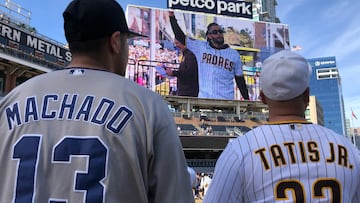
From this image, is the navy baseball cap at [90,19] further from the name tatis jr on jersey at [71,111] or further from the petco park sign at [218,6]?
the petco park sign at [218,6]

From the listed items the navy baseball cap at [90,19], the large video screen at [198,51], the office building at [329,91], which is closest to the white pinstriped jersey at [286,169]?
the navy baseball cap at [90,19]

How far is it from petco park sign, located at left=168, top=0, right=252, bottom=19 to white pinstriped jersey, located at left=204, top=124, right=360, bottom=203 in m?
43.5

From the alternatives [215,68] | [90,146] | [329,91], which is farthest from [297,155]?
[329,91]

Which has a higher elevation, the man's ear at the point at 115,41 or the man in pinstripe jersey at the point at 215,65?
the man in pinstripe jersey at the point at 215,65

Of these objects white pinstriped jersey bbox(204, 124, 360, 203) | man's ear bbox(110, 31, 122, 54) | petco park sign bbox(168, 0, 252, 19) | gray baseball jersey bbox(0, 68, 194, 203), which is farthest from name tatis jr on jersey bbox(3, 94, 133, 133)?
petco park sign bbox(168, 0, 252, 19)

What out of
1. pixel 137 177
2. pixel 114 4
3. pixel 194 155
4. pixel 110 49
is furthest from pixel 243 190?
pixel 194 155

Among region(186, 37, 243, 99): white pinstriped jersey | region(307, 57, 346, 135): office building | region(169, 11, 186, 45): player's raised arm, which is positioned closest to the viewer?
region(186, 37, 243, 99): white pinstriped jersey

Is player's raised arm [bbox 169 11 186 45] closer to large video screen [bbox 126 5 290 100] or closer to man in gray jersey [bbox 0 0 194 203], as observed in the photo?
large video screen [bbox 126 5 290 100]

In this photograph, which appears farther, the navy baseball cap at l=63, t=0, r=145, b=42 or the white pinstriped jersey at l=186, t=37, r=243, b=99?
the white pinstriped jersey at l=186, t=37, r=243, b=99

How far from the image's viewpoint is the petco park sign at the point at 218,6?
44562 mm

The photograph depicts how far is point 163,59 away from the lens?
3847 centimetres

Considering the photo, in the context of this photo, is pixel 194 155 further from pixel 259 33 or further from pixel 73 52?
pixel 73 52

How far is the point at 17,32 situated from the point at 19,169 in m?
32.3

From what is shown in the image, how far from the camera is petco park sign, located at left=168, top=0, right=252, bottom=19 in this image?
44.6 meters
